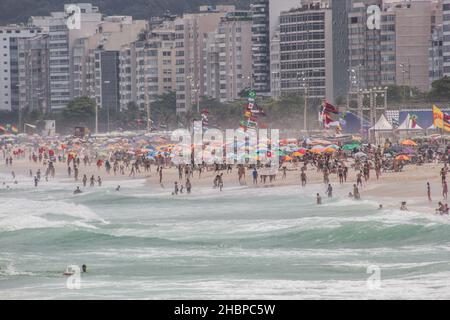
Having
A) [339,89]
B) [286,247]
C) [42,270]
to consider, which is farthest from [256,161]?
[339,89]

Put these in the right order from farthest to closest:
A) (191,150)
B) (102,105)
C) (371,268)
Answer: (102,105) < (191,150) < (371,268)

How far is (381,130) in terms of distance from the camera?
285 ft

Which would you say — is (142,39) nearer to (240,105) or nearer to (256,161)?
(240,105)

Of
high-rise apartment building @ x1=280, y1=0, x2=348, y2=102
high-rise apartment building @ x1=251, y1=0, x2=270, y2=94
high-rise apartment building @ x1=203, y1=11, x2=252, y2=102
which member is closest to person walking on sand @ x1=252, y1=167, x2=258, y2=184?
high-rise apartment building @ x1=280, y1=0, x2=348, y2=102

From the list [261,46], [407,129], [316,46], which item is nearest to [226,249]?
[407,129]

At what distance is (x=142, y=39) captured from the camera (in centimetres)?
19262

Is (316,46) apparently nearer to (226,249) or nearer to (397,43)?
(397,43)

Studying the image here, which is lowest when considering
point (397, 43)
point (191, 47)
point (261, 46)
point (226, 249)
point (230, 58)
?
point (226, 249)

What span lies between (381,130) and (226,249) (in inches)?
1952

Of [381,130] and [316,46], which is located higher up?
[316,46]

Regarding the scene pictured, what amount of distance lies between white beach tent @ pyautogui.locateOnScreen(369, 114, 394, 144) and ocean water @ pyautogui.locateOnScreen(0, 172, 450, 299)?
2795cm

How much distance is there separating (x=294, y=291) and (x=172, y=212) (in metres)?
23.4

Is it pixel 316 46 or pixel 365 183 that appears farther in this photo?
pixel 316 46

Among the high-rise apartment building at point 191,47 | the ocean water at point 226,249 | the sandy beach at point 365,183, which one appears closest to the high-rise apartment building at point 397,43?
the high-rise apartment building at point 191,47
